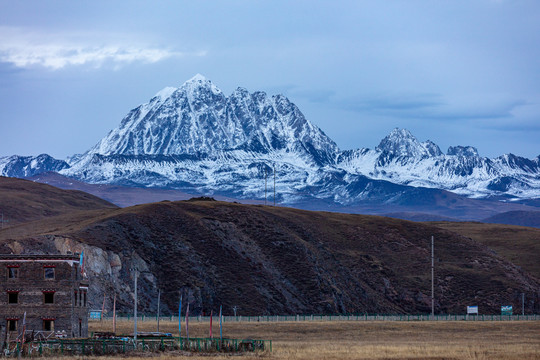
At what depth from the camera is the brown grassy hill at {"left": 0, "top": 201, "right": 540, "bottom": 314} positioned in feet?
483

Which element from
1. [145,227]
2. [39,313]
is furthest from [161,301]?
[39,313]

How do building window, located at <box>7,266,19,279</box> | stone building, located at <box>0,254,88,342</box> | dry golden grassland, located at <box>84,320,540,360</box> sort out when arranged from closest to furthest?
dry golden grassland, located at <box>84,320,540,360</box>, stone building, located at <box>0,254,88,342</box>, building window, located at <box>7,266,19,279</box>

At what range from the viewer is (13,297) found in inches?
3369

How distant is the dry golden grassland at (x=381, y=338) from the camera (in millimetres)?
76750

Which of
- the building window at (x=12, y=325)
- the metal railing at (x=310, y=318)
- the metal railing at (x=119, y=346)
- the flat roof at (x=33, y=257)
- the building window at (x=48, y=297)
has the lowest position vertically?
the metal railing at (x=310, y=318)

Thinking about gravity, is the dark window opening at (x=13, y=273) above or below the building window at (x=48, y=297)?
above

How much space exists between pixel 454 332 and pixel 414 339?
15.7 metres

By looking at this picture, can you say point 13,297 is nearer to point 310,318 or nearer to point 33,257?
point 33,257

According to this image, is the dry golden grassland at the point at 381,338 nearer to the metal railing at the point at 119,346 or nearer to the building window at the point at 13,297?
the metal railing at the point at 119,346

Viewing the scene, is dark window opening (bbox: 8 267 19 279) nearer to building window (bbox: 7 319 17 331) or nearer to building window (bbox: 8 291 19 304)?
building window (bbox: 8 291 19 304)

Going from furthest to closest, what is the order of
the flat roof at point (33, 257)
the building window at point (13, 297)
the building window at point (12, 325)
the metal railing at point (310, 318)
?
1. the metal railing at point (310, 318)
2. the flat roof at point (33, 257)
3. the building window at point (13, 297)
4. the building window at point (12, 325)

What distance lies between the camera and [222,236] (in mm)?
173250

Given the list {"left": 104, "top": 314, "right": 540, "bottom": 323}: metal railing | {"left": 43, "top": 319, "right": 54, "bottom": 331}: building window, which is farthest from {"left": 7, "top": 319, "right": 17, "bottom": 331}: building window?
{"left": 104, "top": 314, "right": 540, "bottom": 323}: metal railing

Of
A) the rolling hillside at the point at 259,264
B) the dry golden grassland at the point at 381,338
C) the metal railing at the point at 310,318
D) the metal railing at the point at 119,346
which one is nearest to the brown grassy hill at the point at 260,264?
the rolling hillside at the point at 259,264
